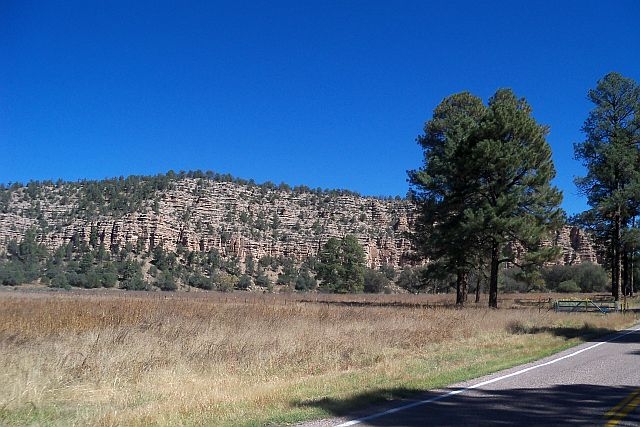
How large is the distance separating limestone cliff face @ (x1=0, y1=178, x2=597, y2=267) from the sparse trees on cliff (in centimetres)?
3652

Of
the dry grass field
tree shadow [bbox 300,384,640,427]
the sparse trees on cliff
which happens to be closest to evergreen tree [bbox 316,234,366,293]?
the sparse trees on cliff

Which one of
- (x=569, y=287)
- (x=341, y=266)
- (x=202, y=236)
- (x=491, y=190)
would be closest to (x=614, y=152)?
(x=491, y=190)

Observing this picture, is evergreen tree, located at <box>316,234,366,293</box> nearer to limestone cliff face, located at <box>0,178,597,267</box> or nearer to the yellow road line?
limestone cliff face, located at <box>0,178,597,267</box>

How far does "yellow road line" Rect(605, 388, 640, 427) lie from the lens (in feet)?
25.6

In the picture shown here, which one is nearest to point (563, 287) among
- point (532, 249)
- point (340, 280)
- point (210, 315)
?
point (340, 280)

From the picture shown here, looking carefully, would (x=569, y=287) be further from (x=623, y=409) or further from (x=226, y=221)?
A: (x=623, y=409)

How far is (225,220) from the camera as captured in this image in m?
103

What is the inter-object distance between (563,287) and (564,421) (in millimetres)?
80604

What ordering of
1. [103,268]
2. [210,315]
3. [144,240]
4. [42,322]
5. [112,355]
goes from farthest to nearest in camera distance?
[144,240] < [103,268] < [210,315] < [42,322] < [112,355]

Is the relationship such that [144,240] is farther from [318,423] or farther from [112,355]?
[318,423]

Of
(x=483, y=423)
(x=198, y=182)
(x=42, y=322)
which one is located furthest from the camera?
(x=198, y=182)

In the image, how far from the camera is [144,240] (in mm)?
88625

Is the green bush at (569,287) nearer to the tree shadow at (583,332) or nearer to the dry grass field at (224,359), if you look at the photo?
the tree shadow at (583,332)

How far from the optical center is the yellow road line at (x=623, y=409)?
307 inches
